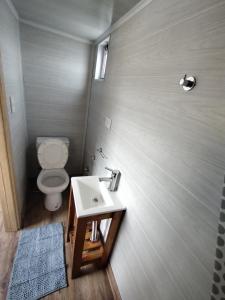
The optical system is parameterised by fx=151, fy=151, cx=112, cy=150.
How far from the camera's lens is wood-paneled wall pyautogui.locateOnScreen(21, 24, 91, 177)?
6.03 feet

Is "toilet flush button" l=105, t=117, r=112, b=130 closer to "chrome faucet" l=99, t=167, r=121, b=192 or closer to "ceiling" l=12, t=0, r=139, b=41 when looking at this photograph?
"chrome faucet" l=99, t=167, r=121, b=192

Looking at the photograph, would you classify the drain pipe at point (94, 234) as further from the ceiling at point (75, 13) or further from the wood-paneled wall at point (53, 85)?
the ceiling at point (75, 13)

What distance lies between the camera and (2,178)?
1354 millimetres

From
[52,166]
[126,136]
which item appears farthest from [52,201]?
[126,136]

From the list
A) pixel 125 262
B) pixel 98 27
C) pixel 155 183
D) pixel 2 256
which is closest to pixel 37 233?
pixel 2 256

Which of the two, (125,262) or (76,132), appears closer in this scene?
(125,262)

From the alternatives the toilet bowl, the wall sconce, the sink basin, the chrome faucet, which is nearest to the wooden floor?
the toilet bowl

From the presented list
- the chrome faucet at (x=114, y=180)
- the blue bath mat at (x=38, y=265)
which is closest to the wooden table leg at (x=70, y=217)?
the blue bath mat at (x=38, y=265)

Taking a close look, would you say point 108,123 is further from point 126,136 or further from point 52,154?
point 52,154

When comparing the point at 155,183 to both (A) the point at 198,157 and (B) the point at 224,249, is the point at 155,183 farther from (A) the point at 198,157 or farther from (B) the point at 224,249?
(B) the point at 224,249

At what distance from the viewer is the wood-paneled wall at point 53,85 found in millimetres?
1837

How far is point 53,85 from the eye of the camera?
205 cm

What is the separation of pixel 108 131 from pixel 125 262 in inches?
45.6

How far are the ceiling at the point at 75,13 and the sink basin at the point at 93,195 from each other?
144 cm
